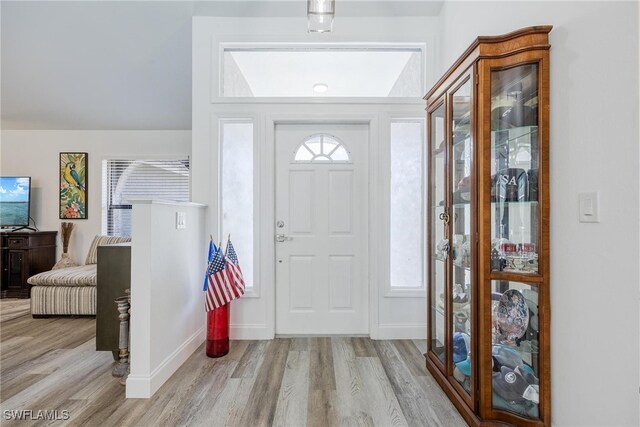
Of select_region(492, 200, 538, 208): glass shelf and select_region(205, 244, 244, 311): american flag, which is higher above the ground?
select_region(492, 200, 538, 208): glass shelf

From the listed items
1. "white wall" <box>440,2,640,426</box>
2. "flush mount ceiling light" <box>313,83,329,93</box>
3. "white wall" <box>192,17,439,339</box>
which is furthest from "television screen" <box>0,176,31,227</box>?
"white wall" <box>440,2,640,426</box>

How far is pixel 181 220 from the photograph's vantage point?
7.89ft

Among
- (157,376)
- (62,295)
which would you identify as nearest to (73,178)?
(62,295)

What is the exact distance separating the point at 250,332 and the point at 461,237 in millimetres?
2037

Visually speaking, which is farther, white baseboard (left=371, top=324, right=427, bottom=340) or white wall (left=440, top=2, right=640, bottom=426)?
white baseboard (left=371, top=324, right=427, bottom=340)

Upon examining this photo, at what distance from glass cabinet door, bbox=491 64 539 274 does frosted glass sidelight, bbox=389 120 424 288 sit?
1.33 metres

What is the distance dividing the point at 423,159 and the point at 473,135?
1.34 m

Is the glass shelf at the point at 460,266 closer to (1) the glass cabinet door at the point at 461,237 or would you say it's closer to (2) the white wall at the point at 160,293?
(1) the glass cabinet door at the point at 461,237

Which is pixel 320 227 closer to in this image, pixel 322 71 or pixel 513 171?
pixel 322 71

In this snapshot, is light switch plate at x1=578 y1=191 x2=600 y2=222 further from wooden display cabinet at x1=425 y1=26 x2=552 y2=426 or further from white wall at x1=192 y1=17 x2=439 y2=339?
white wall at x1=192 y1=17 x2=439 y2=339

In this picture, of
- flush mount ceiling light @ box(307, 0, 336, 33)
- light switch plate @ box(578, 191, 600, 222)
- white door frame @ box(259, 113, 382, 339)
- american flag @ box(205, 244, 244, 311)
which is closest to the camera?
light switch plate @ box(578, 191, 600, 222)

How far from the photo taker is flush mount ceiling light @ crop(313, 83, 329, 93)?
2951mm

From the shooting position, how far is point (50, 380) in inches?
85.4

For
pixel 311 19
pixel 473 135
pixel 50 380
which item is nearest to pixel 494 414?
pixel 473 135
